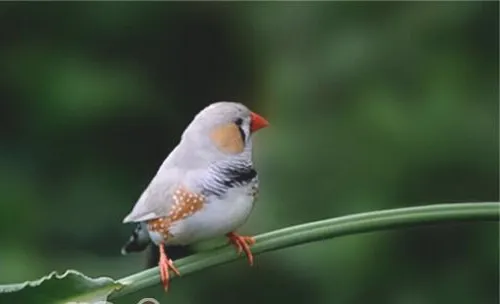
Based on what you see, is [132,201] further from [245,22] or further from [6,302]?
[6,302]

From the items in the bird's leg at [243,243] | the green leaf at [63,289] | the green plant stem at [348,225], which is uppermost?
the green plant stem at [348,225]

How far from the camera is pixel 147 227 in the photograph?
114 centimetres

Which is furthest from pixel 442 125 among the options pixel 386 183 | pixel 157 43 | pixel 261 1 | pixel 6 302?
pixel 6 302

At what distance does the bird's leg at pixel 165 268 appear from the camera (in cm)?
98

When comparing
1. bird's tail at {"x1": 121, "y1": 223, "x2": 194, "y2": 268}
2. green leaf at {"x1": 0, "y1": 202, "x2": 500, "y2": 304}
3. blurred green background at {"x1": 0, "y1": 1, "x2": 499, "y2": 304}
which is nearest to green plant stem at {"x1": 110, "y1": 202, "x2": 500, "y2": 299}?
green leaf at {"x1": 0, "y1": 202, "x2": 500, "y2": 304}

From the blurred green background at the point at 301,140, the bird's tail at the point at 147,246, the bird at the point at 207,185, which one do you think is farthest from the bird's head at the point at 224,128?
the blurred green background at the point at 301,140

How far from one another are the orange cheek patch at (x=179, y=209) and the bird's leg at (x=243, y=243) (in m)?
0.04

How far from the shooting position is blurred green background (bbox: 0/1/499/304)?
2.44m

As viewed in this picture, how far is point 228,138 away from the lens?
1.04m

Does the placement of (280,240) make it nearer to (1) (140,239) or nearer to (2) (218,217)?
(2) (218,217)

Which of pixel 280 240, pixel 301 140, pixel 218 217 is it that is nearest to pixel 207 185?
pixel 218 217

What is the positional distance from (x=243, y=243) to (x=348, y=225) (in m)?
0.11

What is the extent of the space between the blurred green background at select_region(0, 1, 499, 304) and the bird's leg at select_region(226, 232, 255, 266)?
49.2 inches

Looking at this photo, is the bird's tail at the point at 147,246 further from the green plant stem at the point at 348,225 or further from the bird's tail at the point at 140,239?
the green plant stem at the point at 348,225
